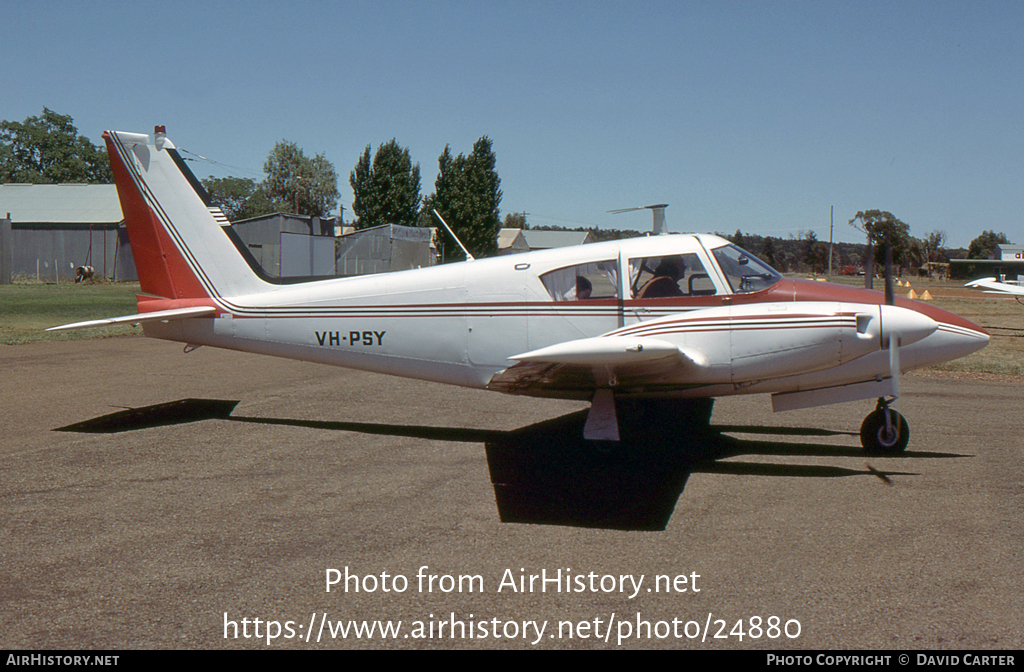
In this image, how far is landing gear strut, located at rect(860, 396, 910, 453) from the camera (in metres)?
7.92

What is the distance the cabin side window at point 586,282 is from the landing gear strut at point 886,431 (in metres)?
3.17

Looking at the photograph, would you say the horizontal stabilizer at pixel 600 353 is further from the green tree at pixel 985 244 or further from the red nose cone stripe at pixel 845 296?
the green tree at pixel 985 244

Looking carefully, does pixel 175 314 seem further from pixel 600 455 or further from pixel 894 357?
pixel 894 357

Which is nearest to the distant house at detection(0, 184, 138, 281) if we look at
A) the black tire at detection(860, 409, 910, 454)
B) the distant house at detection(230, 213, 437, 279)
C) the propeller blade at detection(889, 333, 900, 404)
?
the distant house at detection(230, 213, 437, 279)

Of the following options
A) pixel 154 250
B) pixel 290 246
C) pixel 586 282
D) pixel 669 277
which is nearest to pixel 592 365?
pixel 586 282

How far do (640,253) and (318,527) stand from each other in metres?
4.33

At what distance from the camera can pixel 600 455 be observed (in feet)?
26.2

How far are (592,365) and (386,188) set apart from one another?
2623 inches

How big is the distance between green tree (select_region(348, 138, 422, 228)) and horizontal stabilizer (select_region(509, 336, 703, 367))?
64.9m

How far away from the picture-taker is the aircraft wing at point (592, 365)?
6.07 meters

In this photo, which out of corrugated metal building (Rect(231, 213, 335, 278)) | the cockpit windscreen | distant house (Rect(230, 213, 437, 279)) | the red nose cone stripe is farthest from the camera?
distant house (Rect(230, 213, 437, 279))

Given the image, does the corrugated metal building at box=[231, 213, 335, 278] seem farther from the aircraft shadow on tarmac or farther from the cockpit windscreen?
the cockpit windscreen

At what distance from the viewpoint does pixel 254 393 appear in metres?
11.5
